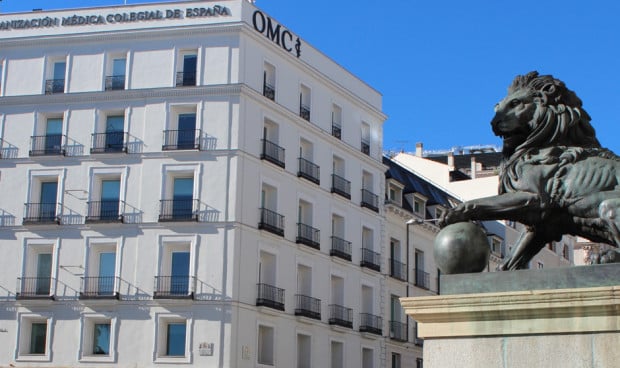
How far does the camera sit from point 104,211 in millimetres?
50969

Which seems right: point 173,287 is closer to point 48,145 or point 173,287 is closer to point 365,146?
point 48,145

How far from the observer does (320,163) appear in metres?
57.3

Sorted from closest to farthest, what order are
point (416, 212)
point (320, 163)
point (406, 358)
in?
point (320, 163)
point (406, 358)
point (416, 212)

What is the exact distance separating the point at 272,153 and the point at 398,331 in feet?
53.1

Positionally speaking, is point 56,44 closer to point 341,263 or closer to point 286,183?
point 286,183

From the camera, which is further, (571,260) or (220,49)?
(571,260)

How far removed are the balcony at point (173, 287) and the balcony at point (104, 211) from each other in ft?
12.8

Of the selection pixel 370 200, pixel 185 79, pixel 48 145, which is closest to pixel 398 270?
pixel 370 200

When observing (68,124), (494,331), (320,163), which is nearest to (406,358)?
(320,163)

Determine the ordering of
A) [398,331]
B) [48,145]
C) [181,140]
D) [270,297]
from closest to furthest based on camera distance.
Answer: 1. [181,140]
2. [270,297]
3. [48,145]
4. [398,331]

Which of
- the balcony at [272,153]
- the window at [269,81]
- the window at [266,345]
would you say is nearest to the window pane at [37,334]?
the window at [266,345]

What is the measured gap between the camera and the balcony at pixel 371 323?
5906 cm

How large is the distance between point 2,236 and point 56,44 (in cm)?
1006

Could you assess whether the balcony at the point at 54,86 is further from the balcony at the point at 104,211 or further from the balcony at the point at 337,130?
the balcony at the point at 337,130
